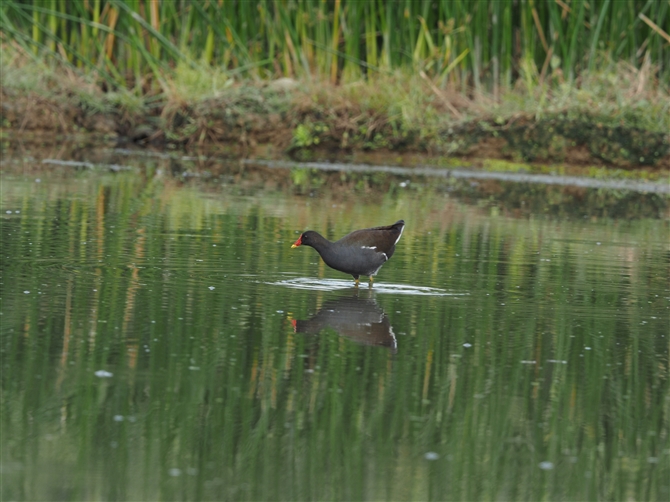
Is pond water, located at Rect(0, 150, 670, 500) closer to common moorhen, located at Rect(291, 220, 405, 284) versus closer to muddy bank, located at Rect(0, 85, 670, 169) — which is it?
common moorhen, located at Rect(291, 220, 405, 284)

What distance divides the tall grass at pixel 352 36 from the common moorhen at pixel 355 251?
12.4 m

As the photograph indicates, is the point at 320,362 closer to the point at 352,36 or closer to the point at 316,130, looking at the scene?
the point at 316,130

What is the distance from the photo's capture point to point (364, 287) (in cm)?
968

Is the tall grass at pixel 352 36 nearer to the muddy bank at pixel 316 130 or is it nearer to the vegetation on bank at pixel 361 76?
the vegetation on bank at pixel 361 76

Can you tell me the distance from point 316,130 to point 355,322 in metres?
14.2

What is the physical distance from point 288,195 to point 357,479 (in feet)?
36.9

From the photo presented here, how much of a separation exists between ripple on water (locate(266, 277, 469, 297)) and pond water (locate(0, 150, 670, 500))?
3 cm

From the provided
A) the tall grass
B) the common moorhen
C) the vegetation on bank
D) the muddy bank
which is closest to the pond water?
the common moorhen

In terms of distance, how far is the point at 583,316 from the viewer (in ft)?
28.6

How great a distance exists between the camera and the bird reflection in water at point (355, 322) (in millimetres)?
7637

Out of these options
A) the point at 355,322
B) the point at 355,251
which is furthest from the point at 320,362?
the point at 355,251

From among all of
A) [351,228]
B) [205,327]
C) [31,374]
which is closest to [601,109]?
A: [351,228]

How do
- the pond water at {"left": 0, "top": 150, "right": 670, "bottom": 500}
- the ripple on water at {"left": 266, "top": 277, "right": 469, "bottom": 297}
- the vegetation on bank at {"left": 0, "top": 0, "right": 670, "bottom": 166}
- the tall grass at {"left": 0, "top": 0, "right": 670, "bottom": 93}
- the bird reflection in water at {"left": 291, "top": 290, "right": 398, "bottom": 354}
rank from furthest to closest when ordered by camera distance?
the tall grass at {"left": 0, "top": 0, "right": 670, "bottom": 93}, the vegetation on bank at {"left": 0, "top": 0, "right": 670, "bottom": 166}, the ripple on water at {"left": 266, "top": 277, "right": 469, "bottom": 297}, the bird reflection in water at {"left": 291, "top": 290, "right": 398, "bottom": 354}, the pond water at {"left": 0, "top": 150, "right": 670, "bottom": 500}

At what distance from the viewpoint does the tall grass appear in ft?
72.1
